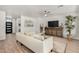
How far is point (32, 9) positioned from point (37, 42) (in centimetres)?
85

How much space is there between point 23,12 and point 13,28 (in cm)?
53

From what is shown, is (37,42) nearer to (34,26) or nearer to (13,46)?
(34,26)

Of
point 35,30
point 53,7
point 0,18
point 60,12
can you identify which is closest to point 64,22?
point 60,12

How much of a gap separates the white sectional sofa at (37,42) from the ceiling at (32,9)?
59 cm

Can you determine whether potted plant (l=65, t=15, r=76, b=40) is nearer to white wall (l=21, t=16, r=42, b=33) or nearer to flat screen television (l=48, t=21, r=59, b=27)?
flat screen television (l=48, t=21, r=59, b=27)

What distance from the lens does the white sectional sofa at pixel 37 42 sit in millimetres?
1926

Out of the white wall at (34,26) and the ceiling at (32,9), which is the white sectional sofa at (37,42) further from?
the ceiling at (32,9)

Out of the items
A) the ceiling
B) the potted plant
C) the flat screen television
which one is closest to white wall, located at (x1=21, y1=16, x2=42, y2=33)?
the ceiling

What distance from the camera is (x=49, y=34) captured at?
7.32 feet

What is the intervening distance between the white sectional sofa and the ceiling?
589mm

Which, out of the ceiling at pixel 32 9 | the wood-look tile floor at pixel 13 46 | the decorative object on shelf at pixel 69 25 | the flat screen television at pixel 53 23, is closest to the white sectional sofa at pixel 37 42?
the wood-look tile floor at pixel 13 46

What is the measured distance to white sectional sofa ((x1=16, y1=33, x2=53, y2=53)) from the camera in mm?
1926
